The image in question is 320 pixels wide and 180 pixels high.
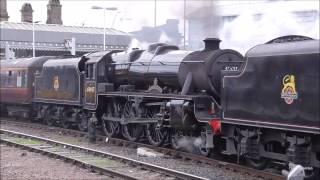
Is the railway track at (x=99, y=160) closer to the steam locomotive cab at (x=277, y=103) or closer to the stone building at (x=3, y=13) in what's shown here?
the steam locomotive cab at (x=277, y=103)

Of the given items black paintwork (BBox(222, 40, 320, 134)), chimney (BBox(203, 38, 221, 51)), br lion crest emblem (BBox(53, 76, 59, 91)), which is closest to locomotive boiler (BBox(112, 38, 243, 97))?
chimney (BBox(203, 38, 221, 51))

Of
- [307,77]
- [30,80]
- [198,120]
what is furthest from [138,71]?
[30,80]

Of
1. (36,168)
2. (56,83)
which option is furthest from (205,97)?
(56,83)

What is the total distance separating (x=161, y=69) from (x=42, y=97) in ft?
27.7

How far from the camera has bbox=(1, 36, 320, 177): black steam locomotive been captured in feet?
29.2

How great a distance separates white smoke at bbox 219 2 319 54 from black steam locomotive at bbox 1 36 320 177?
868 mm

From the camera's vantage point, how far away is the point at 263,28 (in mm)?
12578

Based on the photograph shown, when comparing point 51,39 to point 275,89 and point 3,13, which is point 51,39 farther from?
point 275,89

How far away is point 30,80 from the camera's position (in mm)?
22297

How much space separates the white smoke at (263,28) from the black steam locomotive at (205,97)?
87 centimetres

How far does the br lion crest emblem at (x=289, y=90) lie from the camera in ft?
28.8

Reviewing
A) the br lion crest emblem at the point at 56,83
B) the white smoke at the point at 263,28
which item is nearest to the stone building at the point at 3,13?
the br lion crest emblem at the point at 56,83

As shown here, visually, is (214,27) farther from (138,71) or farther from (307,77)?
(307,77)

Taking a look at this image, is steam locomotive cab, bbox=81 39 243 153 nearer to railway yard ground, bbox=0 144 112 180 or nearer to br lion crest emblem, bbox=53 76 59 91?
A: br lion crest emblem, bbox=53 76 59 91
